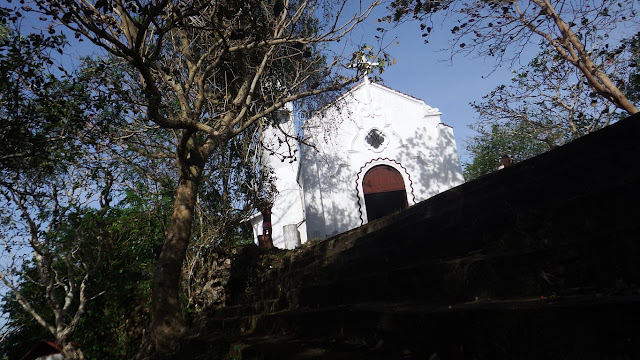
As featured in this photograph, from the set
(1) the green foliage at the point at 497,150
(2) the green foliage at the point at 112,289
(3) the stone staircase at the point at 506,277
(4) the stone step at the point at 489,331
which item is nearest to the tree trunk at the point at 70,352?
(2) the green foliage at the point at 112,289

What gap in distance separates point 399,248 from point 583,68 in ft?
26.1

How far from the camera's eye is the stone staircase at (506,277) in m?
1.61

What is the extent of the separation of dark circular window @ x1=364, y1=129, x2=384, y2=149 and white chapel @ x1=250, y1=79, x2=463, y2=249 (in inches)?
1.7

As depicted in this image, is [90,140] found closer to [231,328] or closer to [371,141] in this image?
[231,328]

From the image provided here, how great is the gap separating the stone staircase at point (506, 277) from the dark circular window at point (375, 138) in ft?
34.6

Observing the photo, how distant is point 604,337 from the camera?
1445mm

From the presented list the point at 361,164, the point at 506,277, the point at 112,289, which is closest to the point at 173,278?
the point at 506,277

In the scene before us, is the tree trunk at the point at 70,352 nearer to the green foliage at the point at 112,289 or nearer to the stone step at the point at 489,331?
the green foliage at the point at 112,289

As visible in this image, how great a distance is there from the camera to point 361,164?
14.3 metres

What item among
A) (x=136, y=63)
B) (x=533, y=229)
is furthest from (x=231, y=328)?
(x=533, y=229)

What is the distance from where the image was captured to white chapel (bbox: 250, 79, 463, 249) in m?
13.5

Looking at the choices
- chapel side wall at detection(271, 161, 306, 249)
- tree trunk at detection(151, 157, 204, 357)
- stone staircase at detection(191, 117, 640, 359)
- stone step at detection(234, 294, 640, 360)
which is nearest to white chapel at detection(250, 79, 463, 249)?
chapel side wall at detection(271, 161, 306, 249)

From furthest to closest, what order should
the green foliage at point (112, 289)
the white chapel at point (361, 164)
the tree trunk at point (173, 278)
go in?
the white chapel at point (361, 164) → the green foliage at point (112, 289) → the tree trunk at point (173, 278)

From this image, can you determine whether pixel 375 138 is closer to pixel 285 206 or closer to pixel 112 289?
pixel 285 206
